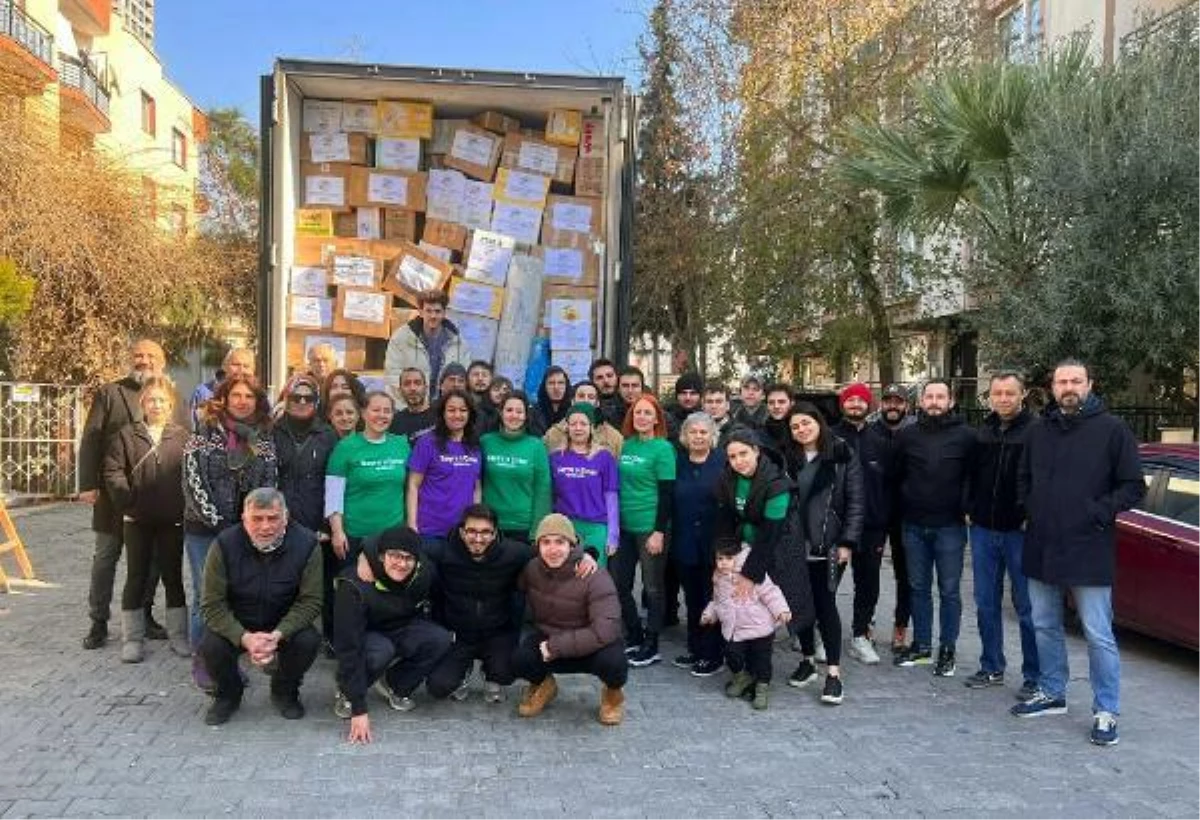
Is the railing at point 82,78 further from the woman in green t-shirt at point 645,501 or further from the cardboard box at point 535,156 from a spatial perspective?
the woman in green t-shirt at point 645,501

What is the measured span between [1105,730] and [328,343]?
17.1ft

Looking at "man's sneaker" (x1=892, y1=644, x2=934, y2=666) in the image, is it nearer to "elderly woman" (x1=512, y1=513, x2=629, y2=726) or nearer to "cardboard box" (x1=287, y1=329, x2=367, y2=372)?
"elderly woman" (x1=512, y1=513, x2=629, y2=726)

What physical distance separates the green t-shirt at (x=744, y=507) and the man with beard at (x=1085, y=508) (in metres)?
1.30

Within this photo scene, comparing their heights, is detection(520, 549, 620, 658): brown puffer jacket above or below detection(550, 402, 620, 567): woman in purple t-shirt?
below

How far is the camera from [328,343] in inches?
268

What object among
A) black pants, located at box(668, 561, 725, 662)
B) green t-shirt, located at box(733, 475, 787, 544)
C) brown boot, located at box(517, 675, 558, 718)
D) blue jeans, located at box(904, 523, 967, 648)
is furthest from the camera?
black pants, located at box(668, 561, 725, 662)

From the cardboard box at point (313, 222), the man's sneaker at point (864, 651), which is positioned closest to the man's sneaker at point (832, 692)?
the man's sneaker at point (864, 651)

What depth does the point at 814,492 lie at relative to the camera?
5.77 m

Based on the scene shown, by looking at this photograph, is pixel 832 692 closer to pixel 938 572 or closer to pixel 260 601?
pixel 938 572

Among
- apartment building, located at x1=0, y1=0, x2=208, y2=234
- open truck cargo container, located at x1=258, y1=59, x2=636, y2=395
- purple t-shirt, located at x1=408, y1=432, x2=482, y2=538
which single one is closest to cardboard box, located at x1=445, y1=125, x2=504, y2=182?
open truck cargo container, located at x1=258, y1=59, x2=636, y2=395

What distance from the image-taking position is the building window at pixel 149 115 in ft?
92.6

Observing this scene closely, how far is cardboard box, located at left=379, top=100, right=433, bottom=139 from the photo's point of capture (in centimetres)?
684

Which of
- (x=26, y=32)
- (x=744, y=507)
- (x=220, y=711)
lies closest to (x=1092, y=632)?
(x=744, y=507)

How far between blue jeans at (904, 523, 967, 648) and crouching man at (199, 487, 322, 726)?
3.53m
